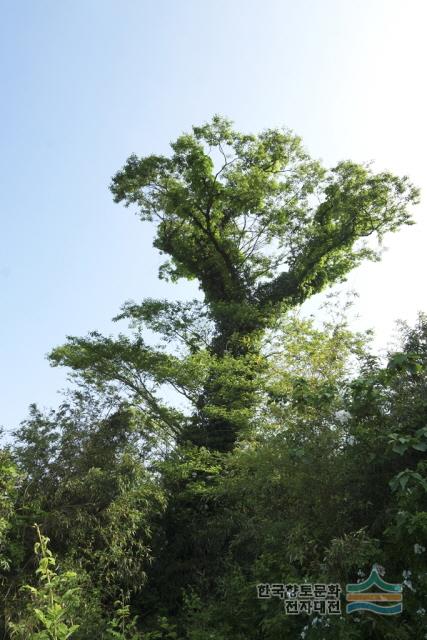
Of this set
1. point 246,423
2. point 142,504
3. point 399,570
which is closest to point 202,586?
point 142,504

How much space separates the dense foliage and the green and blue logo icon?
0.08 m

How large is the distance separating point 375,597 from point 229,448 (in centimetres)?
706

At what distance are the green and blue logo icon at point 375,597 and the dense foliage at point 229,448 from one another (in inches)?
3.0

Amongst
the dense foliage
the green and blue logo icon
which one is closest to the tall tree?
the dense foliage

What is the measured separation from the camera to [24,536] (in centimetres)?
658

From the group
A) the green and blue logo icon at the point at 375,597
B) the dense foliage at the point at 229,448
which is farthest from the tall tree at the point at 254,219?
the green and blue logo icon at the point at 375,597

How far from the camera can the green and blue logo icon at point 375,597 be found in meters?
3.87

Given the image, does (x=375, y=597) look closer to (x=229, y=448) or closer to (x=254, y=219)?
(x=229, y=448)

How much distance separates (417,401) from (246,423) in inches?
221

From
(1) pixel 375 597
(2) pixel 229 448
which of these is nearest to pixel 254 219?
(2) pixel 229 448

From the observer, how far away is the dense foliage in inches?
170

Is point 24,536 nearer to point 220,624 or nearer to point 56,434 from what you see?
point 56,434

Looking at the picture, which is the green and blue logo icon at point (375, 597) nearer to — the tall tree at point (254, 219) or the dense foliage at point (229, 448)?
the dense foliage at point (229, 448)

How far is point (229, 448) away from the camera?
35.8ft
